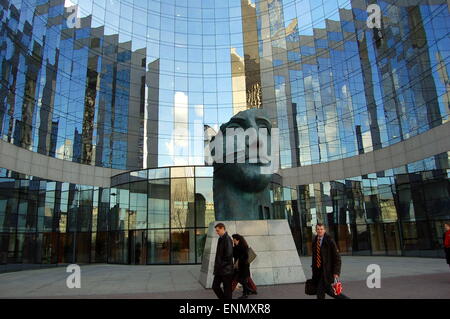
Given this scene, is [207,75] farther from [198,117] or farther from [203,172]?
[203,172]

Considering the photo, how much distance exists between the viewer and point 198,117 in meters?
38.9

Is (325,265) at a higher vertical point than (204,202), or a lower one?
lower

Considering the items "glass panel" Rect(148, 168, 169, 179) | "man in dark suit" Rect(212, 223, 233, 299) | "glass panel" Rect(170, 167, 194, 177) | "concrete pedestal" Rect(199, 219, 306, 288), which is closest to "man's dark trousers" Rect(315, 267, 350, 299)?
"man in dark suit" Rect(212, 223, 233, 299)

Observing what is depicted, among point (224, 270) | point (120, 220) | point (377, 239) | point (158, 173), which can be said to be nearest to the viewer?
point (224, 270)

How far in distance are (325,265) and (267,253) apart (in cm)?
536

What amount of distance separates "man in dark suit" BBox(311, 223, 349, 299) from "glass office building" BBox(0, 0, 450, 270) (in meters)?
18.3

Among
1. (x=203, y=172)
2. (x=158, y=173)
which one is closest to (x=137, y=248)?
(x=158, y=173)

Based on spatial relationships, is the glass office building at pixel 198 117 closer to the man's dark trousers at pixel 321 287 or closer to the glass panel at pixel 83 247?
the glass panel at pixel 83 247

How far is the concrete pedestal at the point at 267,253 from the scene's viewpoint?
1125cm

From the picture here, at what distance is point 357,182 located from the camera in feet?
98.2

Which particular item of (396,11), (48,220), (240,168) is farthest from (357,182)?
(48,220)

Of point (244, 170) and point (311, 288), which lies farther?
point (244, 170)

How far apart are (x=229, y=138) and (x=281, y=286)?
548 centimetres
